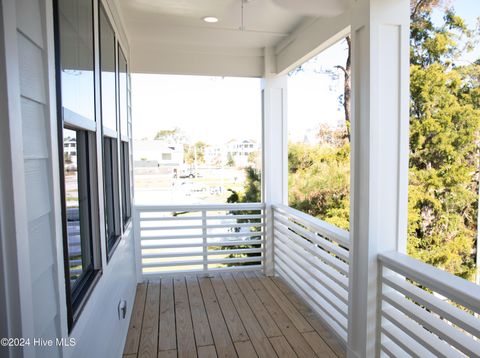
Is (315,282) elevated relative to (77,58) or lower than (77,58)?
lower

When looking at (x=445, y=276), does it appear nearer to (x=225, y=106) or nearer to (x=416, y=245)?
(x=225, y=106)

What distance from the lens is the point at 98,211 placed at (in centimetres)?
175

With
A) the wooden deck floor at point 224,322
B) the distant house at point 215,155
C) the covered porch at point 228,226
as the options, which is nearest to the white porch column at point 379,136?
the covered porch at point 228,226

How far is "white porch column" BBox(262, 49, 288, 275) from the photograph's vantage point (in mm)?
3961

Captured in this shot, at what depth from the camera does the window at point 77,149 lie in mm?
1160

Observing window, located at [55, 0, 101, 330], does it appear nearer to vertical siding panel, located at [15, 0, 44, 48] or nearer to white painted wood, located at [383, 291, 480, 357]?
vertical siding panel, located at [15, 0, 44, 48]

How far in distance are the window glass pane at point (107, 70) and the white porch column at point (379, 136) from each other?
4.95 ft

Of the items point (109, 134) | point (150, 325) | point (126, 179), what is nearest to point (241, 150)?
point (126, 179)

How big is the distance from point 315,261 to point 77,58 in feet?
7.84

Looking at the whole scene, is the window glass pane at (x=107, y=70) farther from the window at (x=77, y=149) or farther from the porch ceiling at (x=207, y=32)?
the porch ceiling at (x=207, y=32)

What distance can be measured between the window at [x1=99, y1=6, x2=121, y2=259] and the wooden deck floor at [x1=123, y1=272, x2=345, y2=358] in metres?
0.89

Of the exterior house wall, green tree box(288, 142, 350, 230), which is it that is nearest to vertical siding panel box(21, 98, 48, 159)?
Result: the exterior house wall

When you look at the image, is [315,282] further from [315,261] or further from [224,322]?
[224,322]

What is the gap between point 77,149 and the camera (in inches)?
58.7
